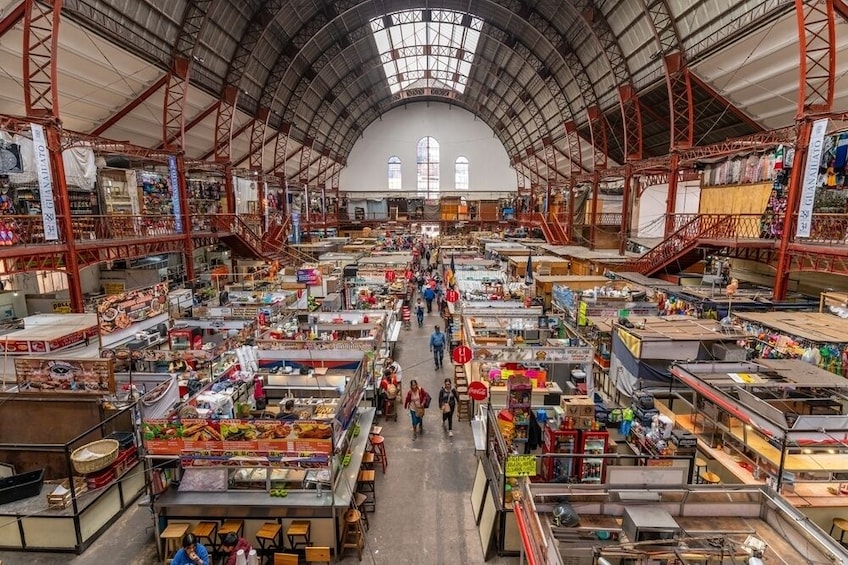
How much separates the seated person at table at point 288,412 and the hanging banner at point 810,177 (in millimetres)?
14628

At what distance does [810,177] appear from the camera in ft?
40.4

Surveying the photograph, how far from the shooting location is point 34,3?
485 inches

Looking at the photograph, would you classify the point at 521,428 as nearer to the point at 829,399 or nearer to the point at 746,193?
Answer: the point at 829,399

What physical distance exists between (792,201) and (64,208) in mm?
22381

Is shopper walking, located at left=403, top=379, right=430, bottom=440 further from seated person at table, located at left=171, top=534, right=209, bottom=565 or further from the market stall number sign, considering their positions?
seated person at table, located at left=171, top=534, right=209, bottom=565

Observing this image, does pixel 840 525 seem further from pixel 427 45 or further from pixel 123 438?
pixel 427 45

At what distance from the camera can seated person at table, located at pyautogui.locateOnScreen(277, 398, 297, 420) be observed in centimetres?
858

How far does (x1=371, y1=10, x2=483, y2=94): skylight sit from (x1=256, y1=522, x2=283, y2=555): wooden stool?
31.7m

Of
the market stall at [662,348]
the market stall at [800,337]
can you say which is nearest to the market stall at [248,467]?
the market stall at [662,348]

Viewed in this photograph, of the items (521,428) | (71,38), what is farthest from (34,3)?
(521,428)

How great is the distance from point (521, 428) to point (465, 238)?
39.5 m

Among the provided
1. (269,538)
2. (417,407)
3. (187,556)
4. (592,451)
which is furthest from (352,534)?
(592,451)

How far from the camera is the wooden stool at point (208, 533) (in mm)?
6918

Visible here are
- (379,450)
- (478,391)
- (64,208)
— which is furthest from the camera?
(64,208)
